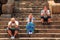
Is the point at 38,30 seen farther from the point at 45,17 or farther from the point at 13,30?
the point at 13,30

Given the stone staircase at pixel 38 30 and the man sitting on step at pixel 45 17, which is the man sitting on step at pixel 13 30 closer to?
the stone staircase at pixel 38 30

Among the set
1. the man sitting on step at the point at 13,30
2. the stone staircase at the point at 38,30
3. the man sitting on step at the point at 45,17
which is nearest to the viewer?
the man sitting on step at the point at 13,30

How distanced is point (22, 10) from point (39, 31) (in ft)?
12.0

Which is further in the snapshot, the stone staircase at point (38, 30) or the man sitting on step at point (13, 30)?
the stone staircase at point (38, 30)

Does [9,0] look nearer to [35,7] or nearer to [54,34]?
[35,7]

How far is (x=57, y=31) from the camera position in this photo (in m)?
10.3

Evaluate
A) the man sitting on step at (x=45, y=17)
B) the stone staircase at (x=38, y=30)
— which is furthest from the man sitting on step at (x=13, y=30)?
the man sitting on step at (x=45, y=17)

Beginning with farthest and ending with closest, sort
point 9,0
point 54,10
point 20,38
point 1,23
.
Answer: point 9,0
point 54,10
point 1,23
point 20,38

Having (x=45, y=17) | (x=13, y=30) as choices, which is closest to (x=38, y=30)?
(x=45, y=17)

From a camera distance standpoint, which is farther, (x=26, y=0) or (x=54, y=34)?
(x=26, y=0)

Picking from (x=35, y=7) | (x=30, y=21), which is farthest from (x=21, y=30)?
(x=35, y=7)

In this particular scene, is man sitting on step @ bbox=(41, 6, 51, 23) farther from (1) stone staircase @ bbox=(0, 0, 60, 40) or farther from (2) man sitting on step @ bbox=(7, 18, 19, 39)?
(2) man sitting on step @ bbox=(7, 18, 19, 39)

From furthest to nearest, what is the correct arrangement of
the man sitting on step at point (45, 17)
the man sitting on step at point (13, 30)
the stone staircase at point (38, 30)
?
the man sitting on step at point (45, 17) → the stone staircase at point (38, 30) → the man sitting on step at point (13, 30)

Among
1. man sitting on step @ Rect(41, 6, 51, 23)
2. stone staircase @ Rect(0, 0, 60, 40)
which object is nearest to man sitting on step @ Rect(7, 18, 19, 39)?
stone staircase @ Rect(0, 0, 60, 40)
